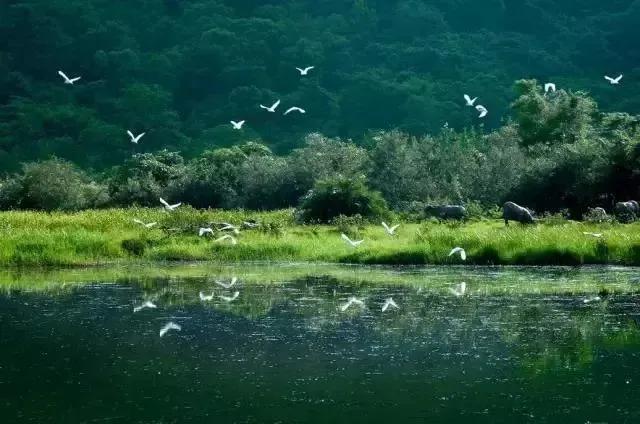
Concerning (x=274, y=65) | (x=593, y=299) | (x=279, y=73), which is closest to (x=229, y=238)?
(x=593, y=299)

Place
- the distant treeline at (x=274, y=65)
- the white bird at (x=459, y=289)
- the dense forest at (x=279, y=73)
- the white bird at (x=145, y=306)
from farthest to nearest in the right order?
the distant treeline at (x=274, y=65)
the dense forest at (x=279, y=73)
the white bird at (x=459, y=289)
the white bird at (x=145, y=306)

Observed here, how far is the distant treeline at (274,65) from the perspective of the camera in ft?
256

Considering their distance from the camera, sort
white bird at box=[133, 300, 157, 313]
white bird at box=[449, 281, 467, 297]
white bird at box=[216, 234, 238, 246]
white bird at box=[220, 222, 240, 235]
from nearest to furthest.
→ white bird at box=[133, 300, 157, 313], white bird at box=[449, 281, 467, 297], white bird at box=[216, 234, 238, 246], white bird at box=[220, 222, 240, 235]

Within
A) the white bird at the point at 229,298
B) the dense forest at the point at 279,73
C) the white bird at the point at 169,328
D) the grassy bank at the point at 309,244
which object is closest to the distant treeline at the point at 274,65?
the dense forest at the point at 279,73

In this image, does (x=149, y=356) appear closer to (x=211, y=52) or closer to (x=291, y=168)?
(x=291, y=168)

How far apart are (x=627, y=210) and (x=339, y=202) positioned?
9.84 m

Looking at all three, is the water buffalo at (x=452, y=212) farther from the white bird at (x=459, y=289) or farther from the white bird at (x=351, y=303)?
the white bird at (x=351, y=303)

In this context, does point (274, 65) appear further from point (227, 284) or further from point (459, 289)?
point (459, 289)

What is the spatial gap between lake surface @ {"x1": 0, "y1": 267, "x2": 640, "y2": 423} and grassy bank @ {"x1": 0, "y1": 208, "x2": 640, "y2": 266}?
3.36 m

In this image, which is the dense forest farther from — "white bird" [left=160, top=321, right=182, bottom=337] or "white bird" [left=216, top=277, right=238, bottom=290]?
"white bird" [left=160, top=321, right=182, bottom=337]

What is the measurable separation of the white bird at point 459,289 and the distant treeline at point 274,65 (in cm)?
5072

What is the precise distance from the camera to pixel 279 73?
85750 millimetres

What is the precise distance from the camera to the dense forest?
75.1m

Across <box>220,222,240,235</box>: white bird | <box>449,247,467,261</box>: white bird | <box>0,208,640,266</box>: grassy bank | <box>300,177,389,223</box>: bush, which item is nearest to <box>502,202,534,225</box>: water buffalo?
<box>0,208,640,266</box>: grassy bank
